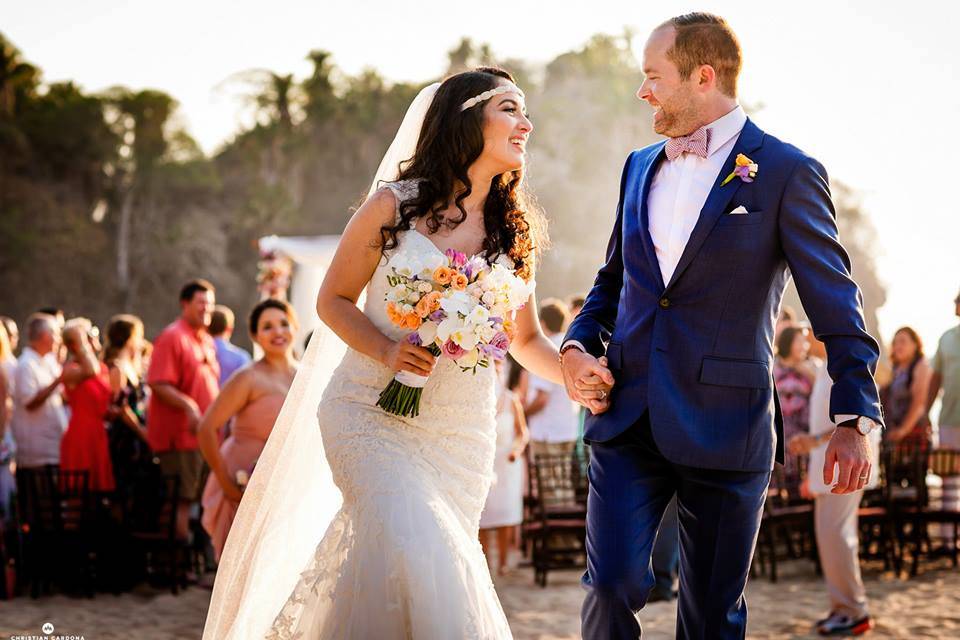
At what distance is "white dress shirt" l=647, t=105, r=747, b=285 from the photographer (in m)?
3.44

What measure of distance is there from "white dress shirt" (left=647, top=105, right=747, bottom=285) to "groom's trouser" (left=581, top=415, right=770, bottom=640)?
52 cm

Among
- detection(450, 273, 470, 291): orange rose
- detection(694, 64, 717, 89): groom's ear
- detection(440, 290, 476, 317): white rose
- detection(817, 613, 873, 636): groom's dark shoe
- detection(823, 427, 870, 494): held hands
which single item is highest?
detection(694, 64, 717, 89): groom's ear

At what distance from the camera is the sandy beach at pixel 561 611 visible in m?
7.54

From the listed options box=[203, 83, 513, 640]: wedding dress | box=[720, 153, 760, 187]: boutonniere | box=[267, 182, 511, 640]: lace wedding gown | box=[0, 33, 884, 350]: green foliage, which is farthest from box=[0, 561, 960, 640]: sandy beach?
box=[0, 33, 884, 350]: green foliage

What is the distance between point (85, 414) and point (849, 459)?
738cm

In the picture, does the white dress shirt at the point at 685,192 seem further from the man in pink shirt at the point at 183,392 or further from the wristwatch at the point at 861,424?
the man in pink shirt at the point at 183,392

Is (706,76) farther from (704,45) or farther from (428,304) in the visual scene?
(428,304)

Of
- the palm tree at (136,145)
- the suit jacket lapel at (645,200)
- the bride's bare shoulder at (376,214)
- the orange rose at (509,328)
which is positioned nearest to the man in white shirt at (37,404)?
the bride's bare shoulder at (376,214)

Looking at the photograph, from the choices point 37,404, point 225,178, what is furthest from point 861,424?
point 225,178

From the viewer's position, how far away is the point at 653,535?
3.45 m

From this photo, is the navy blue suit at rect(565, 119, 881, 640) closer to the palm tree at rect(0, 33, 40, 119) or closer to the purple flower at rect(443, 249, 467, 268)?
the purple flower at rect(443, 249, 467, 268)

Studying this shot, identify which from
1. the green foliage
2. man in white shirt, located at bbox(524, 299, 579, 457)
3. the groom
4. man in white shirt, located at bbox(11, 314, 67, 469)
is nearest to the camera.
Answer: the groom

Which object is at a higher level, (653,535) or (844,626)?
(653,535)

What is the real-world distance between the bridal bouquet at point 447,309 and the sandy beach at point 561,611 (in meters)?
3.95
